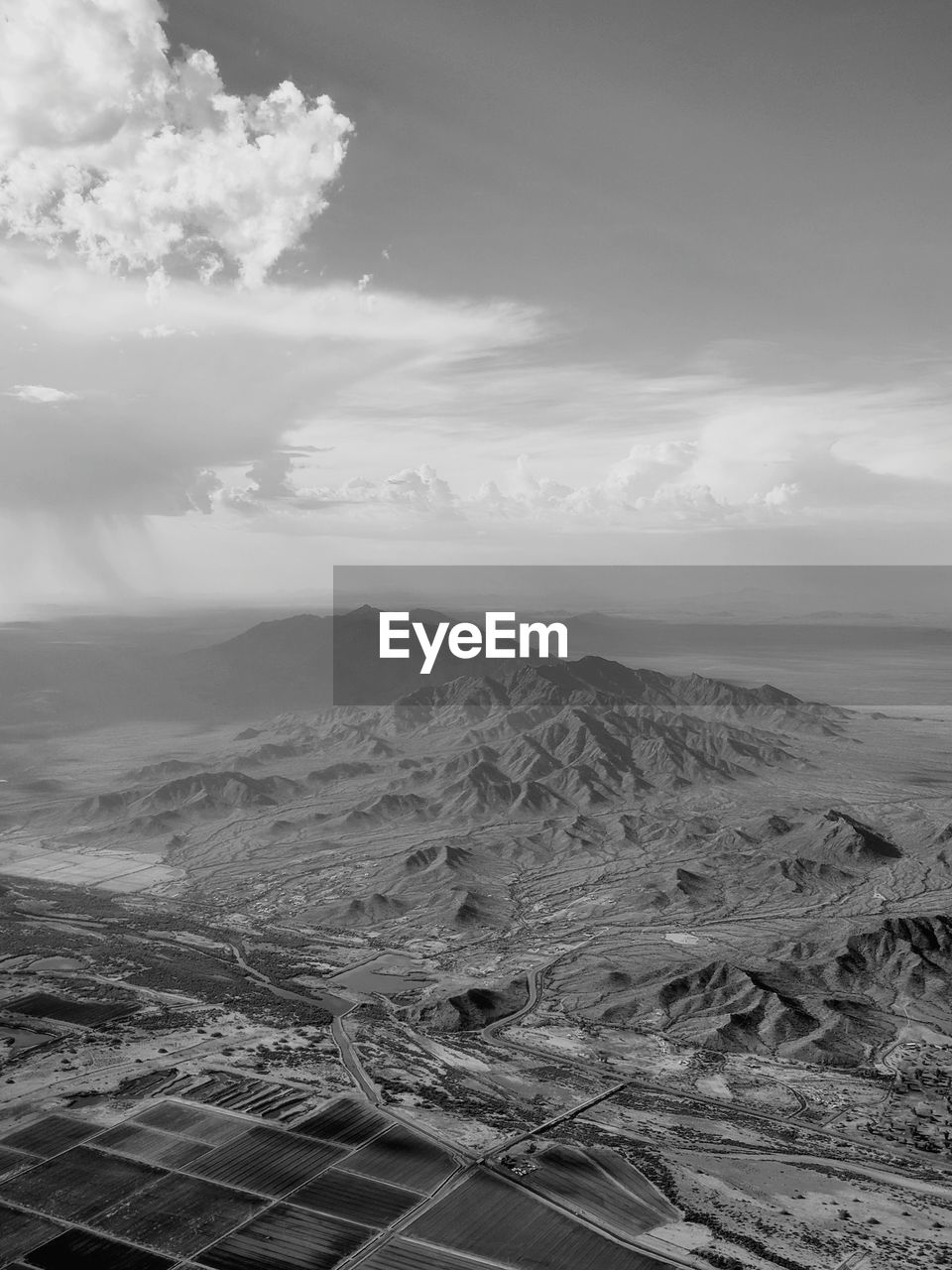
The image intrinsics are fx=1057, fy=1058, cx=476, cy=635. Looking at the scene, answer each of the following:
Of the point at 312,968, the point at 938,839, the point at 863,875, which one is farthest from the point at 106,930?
the point at 938,839

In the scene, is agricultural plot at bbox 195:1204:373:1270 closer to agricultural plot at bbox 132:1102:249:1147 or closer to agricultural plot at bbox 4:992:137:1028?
agricultural plot at bbox 132:1102:249:1147

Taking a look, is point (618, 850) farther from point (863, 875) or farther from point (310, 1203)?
point (310, 1203)

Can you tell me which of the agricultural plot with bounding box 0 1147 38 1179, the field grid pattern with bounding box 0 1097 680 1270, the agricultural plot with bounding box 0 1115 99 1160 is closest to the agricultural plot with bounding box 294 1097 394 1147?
the field grid pattern with bounding box 0 1097 680 1270

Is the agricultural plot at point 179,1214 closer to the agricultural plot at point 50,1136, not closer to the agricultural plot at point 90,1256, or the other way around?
the agricultural plot at point 90,1256

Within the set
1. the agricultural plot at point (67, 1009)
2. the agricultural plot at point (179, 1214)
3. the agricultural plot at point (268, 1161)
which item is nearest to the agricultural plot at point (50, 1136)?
the agricultural plot at point (179, 1214)

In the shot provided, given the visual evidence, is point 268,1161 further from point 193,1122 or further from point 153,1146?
point 153,1146

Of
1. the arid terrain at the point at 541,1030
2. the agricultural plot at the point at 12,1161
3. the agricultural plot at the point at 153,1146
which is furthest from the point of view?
the agricultural plot at the point at 153,1146
